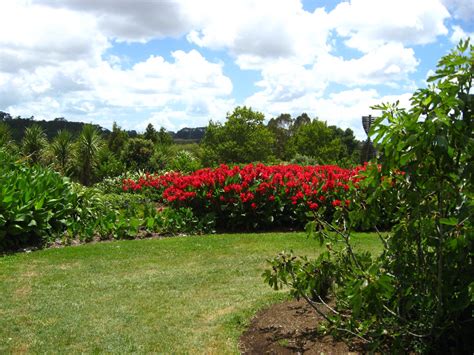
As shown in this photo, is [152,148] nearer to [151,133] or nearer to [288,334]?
[151,133]

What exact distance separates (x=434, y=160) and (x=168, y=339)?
2.77 m

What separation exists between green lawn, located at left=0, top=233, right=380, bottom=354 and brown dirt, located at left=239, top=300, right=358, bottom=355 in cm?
16

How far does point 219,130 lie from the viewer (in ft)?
111

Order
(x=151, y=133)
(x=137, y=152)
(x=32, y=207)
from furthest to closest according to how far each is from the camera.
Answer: (x=151, y=133)
(x=137, y=152)
(x=32, y=207)

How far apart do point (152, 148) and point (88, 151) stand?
337 cm

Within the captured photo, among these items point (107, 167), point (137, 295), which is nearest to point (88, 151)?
point (107, 167)

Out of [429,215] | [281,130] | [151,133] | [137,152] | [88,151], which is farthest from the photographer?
[281,130]

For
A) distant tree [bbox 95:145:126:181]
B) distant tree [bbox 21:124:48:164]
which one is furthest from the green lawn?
distant tree [bbox 21:124:48:164]

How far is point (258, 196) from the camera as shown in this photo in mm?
→ 9922

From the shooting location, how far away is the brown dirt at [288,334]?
146 inches

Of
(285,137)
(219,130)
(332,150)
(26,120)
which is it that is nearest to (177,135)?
(26,120)

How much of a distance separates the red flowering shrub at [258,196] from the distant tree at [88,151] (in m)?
15.9

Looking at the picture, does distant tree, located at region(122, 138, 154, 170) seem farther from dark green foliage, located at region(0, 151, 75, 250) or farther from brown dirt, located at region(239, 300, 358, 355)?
brown dirt, located at region(239, 300, 358, 355)

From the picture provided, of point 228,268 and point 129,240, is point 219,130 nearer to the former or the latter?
point 129,240
